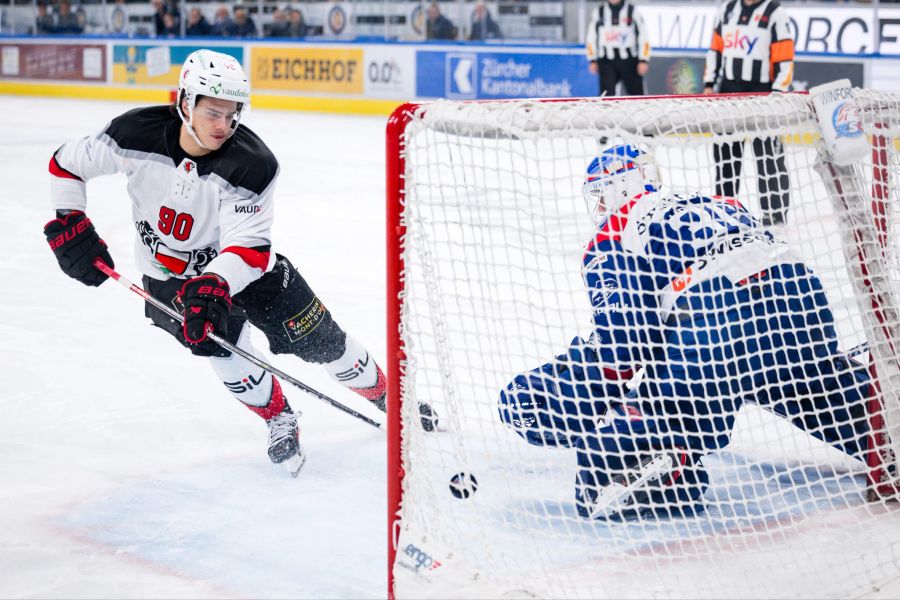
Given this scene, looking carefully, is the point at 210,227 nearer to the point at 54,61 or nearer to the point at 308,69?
the point at 308,69

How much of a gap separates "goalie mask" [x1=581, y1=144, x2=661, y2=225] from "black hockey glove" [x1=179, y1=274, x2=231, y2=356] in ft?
2.64

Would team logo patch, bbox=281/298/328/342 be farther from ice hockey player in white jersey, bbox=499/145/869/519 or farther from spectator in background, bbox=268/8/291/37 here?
spectator in background, bbox=268/8/291/37

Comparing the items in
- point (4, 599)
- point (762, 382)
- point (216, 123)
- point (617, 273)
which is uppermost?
point (216, 123)

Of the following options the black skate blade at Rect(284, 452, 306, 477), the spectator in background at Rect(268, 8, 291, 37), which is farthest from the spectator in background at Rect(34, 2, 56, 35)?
Result: the black skate blade at Rect(284, 452, 306, 477)

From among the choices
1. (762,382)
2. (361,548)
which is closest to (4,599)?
(361,548)

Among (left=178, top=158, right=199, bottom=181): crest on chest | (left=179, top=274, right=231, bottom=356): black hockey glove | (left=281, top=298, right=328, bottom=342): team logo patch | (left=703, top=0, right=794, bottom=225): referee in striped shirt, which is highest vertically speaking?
(left=703, top=0, right=794, bottom=225): referee in striped shirt

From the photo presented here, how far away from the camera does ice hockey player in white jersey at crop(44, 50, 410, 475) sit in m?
2.48

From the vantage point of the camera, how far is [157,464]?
2.75 metres

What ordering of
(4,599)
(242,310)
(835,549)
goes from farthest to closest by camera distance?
(242,310) → (835,549) → (4,599)

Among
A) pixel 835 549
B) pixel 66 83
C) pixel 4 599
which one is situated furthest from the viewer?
pixel 66 83

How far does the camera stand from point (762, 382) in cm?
233

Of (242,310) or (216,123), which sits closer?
(216,123)

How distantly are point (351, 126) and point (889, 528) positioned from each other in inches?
328

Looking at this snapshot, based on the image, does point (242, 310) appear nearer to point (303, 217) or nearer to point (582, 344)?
point (582, 344)
